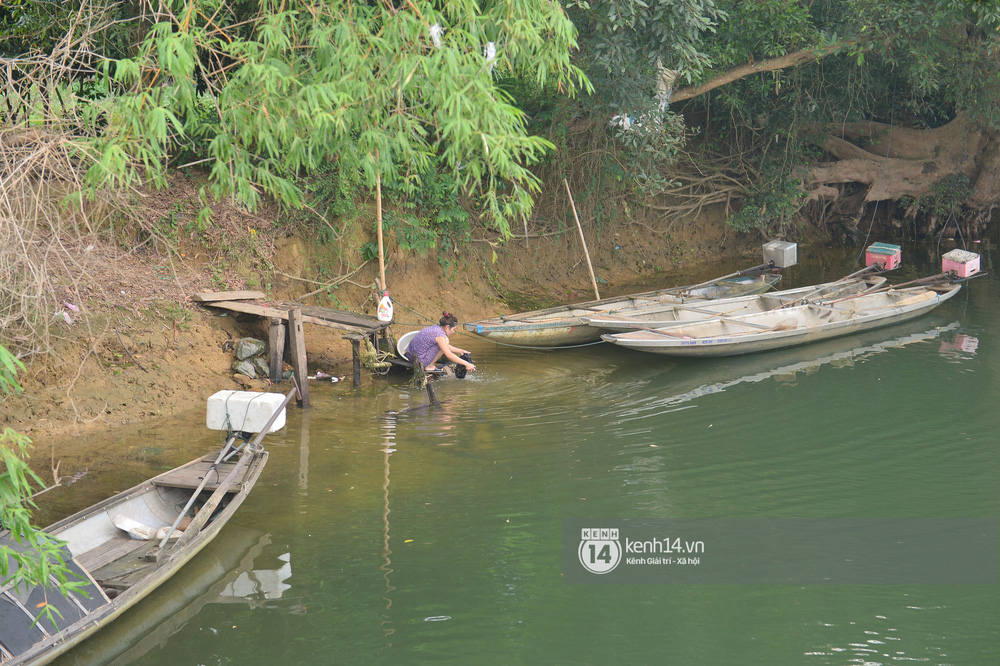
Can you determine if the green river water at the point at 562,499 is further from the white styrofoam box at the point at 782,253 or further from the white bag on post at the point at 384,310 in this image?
the white styrofoam box at the point at 782,253

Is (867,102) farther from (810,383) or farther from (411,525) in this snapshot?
(411,525)

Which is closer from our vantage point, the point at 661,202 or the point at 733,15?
the point at 733,15

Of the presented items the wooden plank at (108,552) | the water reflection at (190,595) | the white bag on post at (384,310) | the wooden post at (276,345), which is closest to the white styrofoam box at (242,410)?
the water reflection at (190,595)

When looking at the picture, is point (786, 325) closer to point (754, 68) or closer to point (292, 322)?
point (754, 68)

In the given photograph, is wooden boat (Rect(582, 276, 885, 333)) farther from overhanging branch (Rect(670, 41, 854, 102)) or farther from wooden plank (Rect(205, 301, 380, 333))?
overhanging branch (Rect(670, 41, 854, 102))

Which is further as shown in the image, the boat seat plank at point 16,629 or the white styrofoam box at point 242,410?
the white styrofoam box at point 242,410

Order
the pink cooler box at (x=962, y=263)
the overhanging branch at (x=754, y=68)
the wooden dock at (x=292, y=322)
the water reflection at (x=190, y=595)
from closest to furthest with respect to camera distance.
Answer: the water reflection at (x=190, y=595)
the wooden dock at (x=292, y=322)
the pink cooler box at (x=962, y=263)
the overhanging branch at (x=754, y=68)

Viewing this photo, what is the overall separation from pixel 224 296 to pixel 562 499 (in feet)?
17.4

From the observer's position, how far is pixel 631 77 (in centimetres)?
1239

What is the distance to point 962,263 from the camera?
13.6 m

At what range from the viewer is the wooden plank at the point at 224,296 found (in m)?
10.4

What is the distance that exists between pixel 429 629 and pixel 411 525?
4.82 feet

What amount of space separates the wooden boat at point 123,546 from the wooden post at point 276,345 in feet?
9.11

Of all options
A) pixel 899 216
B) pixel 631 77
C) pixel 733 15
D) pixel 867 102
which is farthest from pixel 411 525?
pixel 899 216
